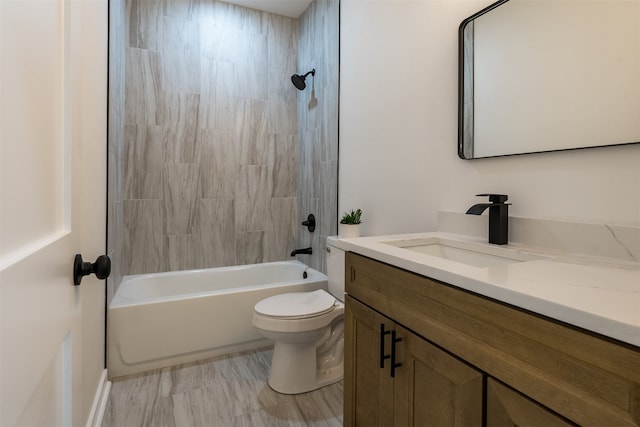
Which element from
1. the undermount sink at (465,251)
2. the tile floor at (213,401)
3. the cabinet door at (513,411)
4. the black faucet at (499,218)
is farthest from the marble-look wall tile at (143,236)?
the cabinet door at (513,411)

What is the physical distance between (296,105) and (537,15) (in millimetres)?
2228

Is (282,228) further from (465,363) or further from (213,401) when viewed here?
(465,363)

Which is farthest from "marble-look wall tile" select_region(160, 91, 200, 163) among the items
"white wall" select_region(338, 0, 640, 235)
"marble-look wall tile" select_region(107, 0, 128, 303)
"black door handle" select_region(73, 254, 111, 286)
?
"black door handle" select_region(73, 254, 111, 286)

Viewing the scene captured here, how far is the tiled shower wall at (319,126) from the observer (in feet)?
8.46

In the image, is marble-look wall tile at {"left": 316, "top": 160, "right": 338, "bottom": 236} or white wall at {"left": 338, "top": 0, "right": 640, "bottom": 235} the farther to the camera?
marble-look wall tile at {"left": 316, "top": 160, "right": 338, "bottom": 236}

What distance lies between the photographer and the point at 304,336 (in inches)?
73.4

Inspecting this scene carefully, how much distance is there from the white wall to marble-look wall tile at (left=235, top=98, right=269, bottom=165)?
2.98 feet

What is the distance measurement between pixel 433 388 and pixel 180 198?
8.09 feet

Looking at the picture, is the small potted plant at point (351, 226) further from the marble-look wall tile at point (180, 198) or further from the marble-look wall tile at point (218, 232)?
the marble-look wall tile at point (180, 198)

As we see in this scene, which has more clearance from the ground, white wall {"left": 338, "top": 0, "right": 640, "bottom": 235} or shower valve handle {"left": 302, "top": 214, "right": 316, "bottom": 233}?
white wall {"left": 338, "top": 0, "right": 640, "bottom": 235}

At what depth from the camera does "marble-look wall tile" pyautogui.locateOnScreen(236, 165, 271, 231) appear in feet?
9.95

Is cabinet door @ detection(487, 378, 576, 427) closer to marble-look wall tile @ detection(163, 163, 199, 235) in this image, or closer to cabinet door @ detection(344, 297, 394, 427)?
cabinet door @ detection(344, 297, 394, 427)

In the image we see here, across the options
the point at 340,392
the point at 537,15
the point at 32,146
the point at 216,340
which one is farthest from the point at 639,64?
the point at 216,340

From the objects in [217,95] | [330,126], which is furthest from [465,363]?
[217,95]
